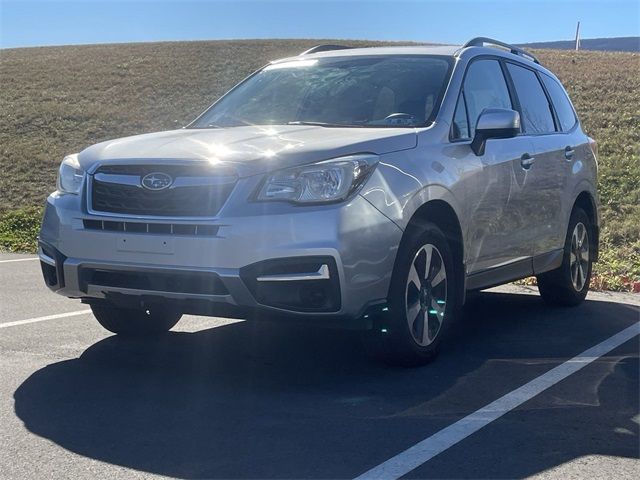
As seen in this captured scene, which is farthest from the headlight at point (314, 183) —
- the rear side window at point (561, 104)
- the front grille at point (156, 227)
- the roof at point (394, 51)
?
the rear side window at point (561, 104)

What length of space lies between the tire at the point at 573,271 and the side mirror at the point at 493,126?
1.84 metres

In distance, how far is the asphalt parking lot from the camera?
4.09 meters

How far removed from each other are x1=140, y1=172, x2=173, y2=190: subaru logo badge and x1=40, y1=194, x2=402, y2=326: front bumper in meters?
0.18

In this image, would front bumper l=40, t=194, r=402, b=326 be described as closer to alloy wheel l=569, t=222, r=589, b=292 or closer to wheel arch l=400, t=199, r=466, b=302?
wheel arch l=400, t=199, r=466, b=302

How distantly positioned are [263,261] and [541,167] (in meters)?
2.99

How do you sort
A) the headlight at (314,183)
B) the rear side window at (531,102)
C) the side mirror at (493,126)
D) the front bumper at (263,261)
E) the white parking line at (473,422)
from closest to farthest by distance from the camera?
the white parking line at (473,422) < the front bumper at (263,261) < the headlight at (314,183) < the side mirror at (493,126) < the rear side window at (531,102)

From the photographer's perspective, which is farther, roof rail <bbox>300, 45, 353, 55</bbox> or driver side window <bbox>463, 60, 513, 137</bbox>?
roof rail <bbox>300, 45, 353, 55</bbox>

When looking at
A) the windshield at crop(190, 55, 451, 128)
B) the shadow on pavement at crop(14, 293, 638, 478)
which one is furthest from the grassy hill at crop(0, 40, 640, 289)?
the shadow on pavement at crop(14, 293, 638, 478)

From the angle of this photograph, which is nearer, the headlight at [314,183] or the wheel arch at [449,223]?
the headlight at [314,183]

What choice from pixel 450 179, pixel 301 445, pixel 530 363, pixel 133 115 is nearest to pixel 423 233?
pixel 450 179

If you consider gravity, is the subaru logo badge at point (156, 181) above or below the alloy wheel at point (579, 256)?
above

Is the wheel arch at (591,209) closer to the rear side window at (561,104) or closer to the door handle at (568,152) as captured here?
the door handle at (568,152)

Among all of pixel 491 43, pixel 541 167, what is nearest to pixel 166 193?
pixel 541 167

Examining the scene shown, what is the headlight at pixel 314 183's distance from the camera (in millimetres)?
5133
